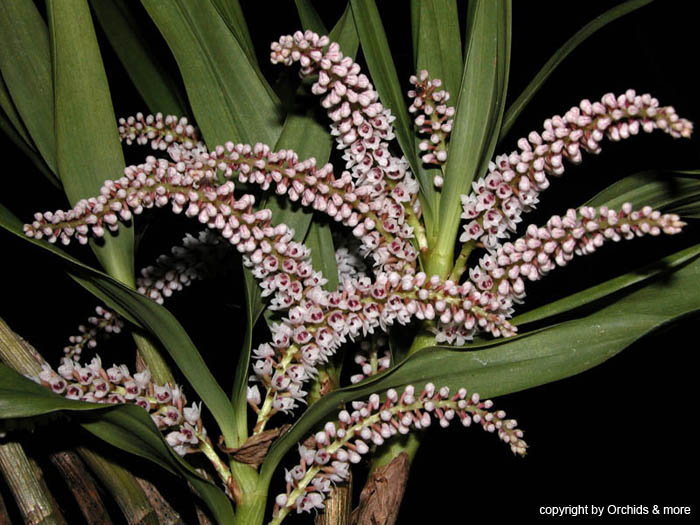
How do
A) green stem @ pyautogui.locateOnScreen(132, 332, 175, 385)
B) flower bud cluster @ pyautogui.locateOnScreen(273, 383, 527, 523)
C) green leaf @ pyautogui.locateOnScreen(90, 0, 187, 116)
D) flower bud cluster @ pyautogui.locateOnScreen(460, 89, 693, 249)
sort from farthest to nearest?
green leaf @ pyautogui.locateOnScreen(90, 0, 187, 116), green stem @ pyautogui.locateOnScreen(132, 332, 175, 385), flower bud cluster @ pyautogui.locateOnScreen(273, 383, 527, 523), flower bud cluster @ pyautogui.locateOnScreen(460, 89, 693, 249)

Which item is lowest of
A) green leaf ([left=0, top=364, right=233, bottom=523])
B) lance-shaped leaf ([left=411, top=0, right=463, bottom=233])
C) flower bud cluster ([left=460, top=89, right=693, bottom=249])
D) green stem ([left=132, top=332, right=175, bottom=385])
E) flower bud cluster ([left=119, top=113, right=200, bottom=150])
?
green leaf ([left=0, top=364, right=233, bottom=523])

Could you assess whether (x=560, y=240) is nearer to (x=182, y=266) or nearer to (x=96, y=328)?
(x=182, y=266)

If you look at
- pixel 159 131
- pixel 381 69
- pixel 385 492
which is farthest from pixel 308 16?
pixel 385 492

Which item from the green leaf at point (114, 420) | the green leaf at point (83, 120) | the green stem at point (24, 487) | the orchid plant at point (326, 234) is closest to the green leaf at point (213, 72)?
the orchid plant at point (326, 234)

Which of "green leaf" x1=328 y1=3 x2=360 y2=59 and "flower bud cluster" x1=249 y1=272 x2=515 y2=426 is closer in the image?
"flower bud cluster" x1=249 y1=272 x2=515 y2=426

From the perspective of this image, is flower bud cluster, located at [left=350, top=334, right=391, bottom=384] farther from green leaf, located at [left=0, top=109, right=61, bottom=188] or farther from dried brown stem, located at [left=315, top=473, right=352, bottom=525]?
green leaf, located at [left=0, top=109, right=61, bottom=188]

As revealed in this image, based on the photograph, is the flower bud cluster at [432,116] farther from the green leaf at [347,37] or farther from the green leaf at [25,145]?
the green leaf at [25,145]

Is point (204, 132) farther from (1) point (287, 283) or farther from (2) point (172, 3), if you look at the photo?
(1) point (287, 283)

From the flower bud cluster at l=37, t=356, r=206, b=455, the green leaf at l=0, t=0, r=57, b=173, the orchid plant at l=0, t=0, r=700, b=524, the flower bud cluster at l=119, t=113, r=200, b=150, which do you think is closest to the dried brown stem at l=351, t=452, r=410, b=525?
the orchid plant at l=0, t=0, r=700, b=524
